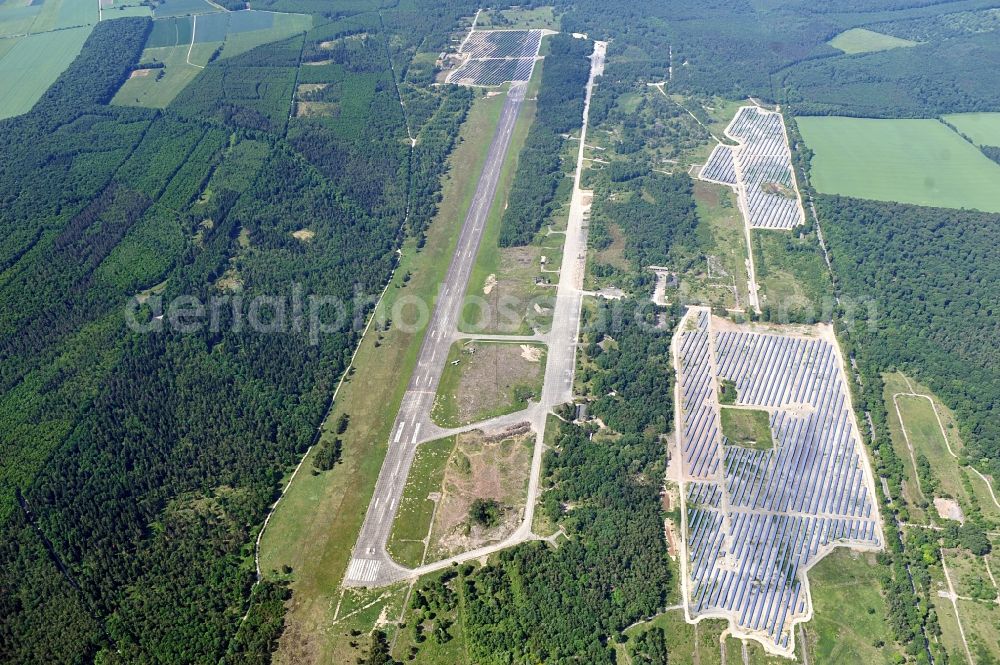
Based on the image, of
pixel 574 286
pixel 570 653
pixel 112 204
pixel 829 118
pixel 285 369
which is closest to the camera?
pixel 570 653

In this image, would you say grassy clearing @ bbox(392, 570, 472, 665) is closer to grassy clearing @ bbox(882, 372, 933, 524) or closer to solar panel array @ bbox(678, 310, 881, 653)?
solar panel array @ bbox(678, 310, 881, 653)

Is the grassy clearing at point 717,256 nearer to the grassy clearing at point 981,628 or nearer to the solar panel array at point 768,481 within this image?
the solar panel array at point 768,481

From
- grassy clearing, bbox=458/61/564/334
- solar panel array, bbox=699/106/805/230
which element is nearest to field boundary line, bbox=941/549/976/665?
grassy clearing, bbox=458/61/564/334

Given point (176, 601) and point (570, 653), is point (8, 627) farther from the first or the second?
point (570, 653)

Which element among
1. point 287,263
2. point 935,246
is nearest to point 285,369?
point 287,263

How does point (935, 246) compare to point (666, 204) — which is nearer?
point (935, 246)
